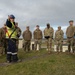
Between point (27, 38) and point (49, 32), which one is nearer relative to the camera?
point (49, 32)

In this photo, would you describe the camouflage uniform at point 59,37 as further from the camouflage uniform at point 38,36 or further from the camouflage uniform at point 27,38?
the camouflage uniform at point 27,38

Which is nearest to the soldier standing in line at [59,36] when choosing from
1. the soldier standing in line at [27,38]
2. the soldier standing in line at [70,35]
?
the soldier standing in line at [70,35]

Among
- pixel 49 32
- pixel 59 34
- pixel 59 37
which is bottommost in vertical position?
pixel 59 37

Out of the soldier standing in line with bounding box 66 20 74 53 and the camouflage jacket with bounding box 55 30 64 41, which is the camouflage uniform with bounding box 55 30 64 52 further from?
the soldier standing in line with bounding box 66 20 74 53

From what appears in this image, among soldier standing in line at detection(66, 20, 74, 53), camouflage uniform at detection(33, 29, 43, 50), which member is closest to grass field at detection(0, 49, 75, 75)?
soldier standing in line at detection(66, 20, 74, 53)

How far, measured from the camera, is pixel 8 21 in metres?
14.2

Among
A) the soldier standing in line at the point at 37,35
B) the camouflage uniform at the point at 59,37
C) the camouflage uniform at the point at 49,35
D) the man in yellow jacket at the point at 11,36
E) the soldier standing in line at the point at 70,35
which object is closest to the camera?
the man in yellow jacket at the point at 11,36

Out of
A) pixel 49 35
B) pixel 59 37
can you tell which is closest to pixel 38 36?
pixel 49 35

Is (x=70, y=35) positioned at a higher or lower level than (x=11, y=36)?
higher

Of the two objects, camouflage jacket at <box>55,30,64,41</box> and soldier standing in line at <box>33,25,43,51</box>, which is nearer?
camouflage jacket at <box>55,30,64,41</box>

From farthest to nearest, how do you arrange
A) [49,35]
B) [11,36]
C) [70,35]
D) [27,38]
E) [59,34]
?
[27,38]
[59,34]
[49,35]
[70,35]
[11,36]

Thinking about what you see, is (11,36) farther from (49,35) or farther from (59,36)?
(59,36)

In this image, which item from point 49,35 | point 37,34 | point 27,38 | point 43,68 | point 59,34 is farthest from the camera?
point 37,34

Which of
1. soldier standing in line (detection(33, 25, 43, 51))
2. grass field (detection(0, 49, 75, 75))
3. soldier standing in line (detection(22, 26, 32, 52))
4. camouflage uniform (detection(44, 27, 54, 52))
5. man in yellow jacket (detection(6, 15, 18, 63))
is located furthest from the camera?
soldier standing in line (detection(33, 25, 43, 51))
